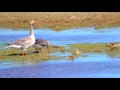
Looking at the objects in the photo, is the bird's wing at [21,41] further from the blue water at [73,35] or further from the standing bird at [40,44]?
the standing bird at [40,44]

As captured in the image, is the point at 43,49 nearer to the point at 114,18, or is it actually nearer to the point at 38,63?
the point at 38,63

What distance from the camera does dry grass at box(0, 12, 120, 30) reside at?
39.3 feet

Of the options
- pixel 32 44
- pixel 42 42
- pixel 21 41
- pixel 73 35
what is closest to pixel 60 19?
pixel 73 35

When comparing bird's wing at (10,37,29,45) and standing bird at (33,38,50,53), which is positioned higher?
bird's wing at (10,37,29,45)

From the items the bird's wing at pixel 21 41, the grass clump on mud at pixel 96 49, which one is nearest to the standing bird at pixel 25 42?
the bird's wing at pixel 21 41

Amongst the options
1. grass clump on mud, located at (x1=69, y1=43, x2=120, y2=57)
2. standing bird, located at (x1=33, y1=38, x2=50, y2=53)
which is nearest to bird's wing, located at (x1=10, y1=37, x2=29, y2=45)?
standing bird, located at (x1=33, y1=38, x2=50, y2=53)

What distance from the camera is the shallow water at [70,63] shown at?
12.0m

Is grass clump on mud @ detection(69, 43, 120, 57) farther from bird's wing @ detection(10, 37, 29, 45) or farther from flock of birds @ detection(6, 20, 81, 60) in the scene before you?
bird's wing @ detection(10, 37, 29, 45)

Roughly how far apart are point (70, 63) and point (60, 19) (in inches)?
27.5

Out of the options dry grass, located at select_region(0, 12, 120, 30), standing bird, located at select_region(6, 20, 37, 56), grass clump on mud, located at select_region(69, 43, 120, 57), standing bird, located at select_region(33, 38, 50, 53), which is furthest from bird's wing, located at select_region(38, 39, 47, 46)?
grass clump on mud, located at select_region(69, 43, 120, 57)

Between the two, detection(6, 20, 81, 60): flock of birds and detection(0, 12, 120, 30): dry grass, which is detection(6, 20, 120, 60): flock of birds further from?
detection(0, 12, 120, 30): dry grass

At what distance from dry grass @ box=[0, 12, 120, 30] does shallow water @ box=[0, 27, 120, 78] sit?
0.26ft
